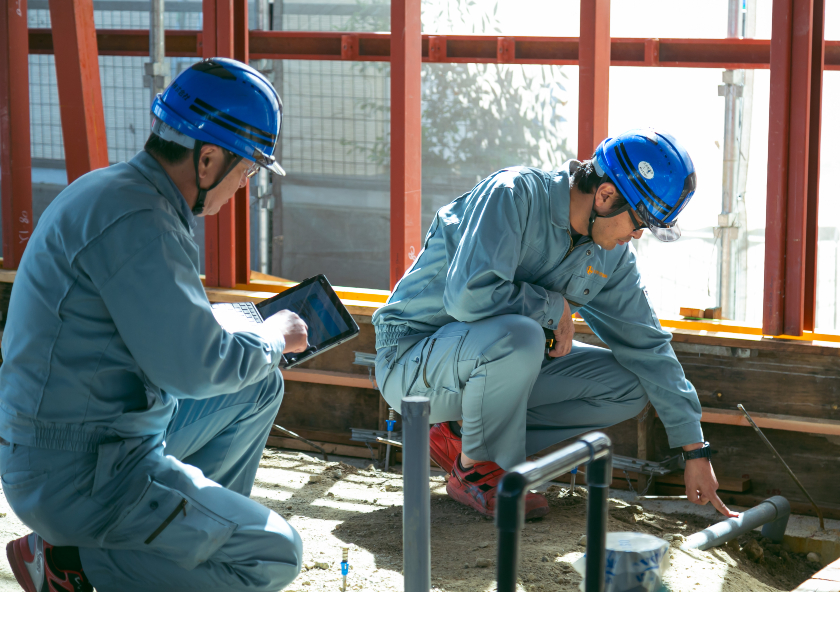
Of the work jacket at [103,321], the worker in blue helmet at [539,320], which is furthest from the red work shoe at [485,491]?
the work jacket at [103,321]

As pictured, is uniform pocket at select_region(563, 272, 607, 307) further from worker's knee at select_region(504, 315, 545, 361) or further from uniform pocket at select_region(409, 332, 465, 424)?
uniform pocket at select_region(409, 332, 465, 424)

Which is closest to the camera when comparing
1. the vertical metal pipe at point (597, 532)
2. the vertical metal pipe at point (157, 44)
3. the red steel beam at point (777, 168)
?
the vertical metal pipe at point (597, 532)

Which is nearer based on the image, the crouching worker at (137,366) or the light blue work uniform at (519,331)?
the crouching worker at (137,366)

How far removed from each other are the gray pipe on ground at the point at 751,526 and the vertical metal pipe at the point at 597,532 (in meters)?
1.53

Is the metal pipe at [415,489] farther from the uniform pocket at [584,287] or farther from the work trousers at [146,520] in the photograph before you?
the uniform pocket at [584,287]

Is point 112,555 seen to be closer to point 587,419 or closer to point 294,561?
point 294,561

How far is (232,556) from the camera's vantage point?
6.84ft

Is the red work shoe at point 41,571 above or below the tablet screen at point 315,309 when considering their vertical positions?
below

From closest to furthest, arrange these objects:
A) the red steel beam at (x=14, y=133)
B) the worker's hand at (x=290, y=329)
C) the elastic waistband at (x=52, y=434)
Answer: the elastic waistband at (x=52, y=434), the worker's hand at (x=290, y=329), the red steel beam at (x=14, y=133)

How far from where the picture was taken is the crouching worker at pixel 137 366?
1.89 meters

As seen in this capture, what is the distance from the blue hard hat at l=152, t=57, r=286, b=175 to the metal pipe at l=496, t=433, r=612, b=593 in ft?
3.55

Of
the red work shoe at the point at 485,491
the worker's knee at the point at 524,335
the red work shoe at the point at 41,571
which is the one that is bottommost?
the red work shoe at the point at 485,491

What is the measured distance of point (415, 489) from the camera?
72.7 inches
